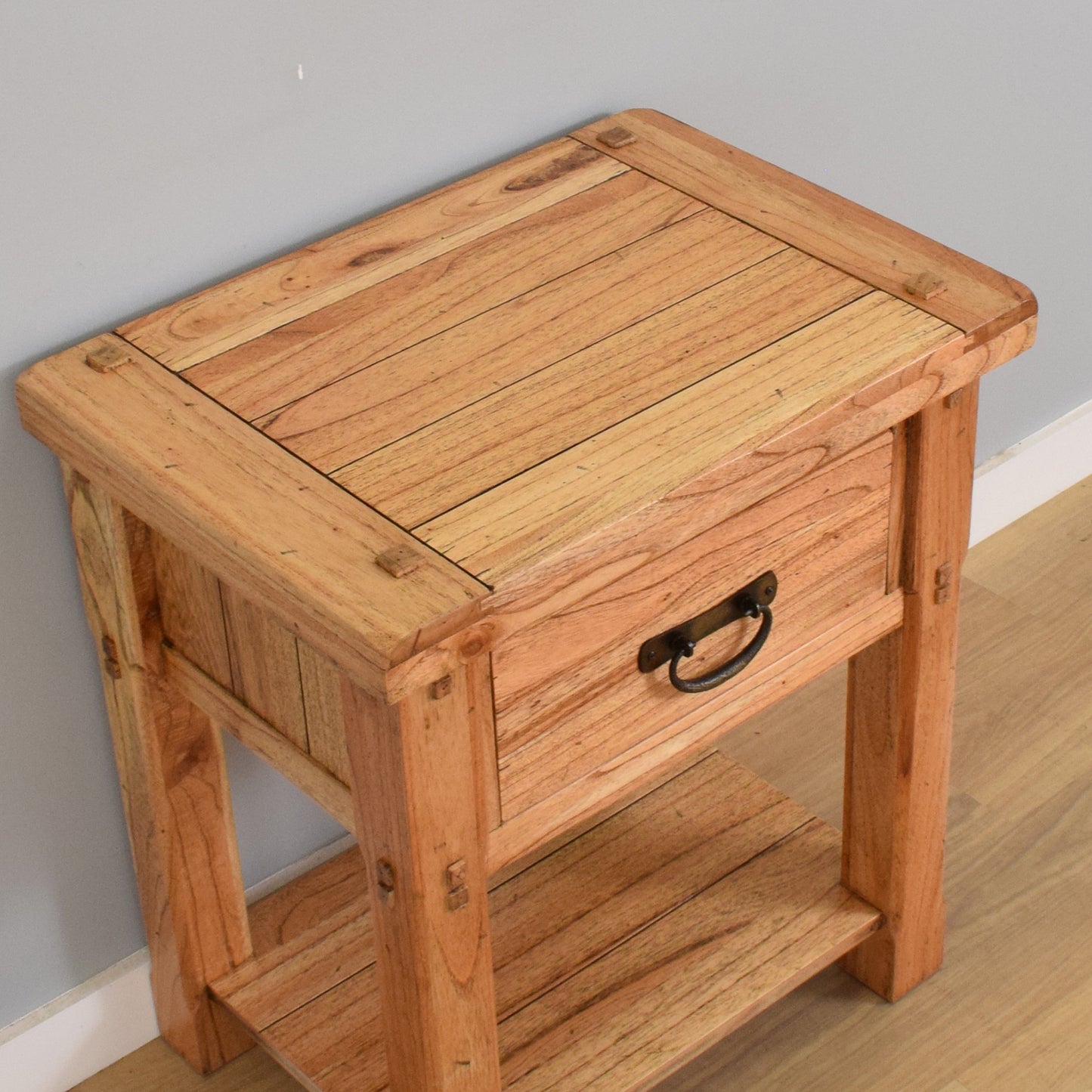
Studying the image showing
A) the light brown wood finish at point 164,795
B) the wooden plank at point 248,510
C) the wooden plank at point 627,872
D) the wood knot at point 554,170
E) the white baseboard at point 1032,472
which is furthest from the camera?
the white baseboard at point 1032,472

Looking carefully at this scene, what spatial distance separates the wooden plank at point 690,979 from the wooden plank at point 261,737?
0.32 metres

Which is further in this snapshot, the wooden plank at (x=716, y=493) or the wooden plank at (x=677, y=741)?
the wooden plank at (x=677, y=741)

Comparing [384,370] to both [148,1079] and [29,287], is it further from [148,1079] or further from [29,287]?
[148,1079]

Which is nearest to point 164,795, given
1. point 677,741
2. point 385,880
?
point 385,880

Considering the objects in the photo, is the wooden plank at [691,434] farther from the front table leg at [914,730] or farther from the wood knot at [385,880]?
the wood knot at [385,880]

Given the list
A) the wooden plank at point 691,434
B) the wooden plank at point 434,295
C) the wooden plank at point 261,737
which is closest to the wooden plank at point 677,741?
the wooden plank at point 261,737

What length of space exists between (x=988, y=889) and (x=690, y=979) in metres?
0.43

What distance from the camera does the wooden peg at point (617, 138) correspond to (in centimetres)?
154

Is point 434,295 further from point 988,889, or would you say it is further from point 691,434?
point 988,889

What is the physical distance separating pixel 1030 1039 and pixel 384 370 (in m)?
0.91

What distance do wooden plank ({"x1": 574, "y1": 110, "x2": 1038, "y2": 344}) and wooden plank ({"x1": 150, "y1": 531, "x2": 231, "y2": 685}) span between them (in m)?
0.51

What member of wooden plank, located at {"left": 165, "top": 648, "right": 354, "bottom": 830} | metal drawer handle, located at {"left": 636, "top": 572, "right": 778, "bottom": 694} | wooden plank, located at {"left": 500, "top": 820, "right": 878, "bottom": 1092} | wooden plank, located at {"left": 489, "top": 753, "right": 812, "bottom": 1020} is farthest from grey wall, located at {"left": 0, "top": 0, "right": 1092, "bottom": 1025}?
metal drawer handle, located at {"left": 636, "top": 572, "right": 778, "bottom": 694}

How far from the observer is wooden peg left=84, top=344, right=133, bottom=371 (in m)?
1.30

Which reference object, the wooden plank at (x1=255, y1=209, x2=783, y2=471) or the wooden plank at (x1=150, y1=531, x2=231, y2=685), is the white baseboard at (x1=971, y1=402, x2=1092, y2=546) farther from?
the wooden plank at (x1=150, y1=531, x2=231, y2=685)
